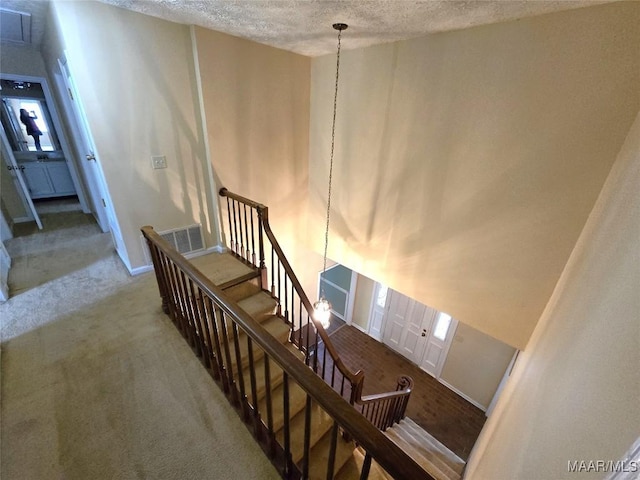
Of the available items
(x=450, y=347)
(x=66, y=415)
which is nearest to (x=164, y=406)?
(x=66, y=415)

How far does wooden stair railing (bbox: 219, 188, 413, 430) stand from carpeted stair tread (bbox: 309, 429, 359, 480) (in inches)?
13.6

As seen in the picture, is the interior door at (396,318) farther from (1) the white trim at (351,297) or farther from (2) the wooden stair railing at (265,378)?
(2) the wooden stair railing at (265,378)

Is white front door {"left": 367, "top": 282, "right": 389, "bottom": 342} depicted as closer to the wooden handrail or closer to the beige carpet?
the wooden handrail

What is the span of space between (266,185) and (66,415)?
2.88m

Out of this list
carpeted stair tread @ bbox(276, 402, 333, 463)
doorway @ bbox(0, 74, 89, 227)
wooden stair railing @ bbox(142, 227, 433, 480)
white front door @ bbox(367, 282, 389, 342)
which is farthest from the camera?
white front door @ bbox(367, 282, 389, 342)

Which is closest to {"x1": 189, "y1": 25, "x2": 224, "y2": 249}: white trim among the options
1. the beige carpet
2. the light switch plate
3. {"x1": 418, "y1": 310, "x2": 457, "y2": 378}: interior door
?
the light switch plate

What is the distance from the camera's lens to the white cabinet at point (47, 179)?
4.78 metres

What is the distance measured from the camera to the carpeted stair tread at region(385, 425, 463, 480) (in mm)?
3279

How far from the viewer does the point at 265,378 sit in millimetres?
1202

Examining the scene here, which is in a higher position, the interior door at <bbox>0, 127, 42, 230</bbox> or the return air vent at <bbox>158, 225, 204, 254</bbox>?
the interior door at <bbox>0, 127, 42, 230</bbox>

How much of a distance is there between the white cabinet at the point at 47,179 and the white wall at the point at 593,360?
290 inches

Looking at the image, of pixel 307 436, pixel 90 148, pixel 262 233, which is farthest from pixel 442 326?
pixel 90 148

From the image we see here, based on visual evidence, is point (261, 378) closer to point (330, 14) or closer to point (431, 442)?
point (330, 14)

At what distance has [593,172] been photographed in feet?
6.06
